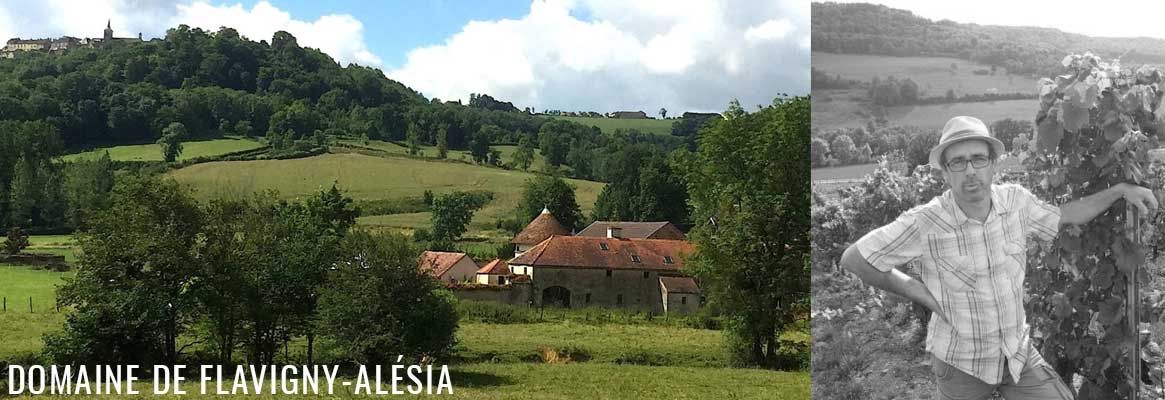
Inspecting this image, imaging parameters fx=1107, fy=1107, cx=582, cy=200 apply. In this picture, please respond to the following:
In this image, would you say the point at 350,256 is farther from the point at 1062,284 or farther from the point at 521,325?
the point at 1062,284

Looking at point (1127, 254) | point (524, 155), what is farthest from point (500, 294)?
point (524, 155)

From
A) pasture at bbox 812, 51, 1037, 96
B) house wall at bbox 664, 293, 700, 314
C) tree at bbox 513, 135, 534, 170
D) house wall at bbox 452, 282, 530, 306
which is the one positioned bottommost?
house wall at bbox 664, 293, 700, 314

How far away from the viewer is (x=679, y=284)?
2573 cm

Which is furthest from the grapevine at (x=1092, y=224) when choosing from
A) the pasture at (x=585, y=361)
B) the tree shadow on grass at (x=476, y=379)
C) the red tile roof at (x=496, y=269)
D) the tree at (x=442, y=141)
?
the tree at (x=442, y=141)

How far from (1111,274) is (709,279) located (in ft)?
44.6

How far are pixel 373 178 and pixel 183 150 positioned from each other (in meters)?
6.94

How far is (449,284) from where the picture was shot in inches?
906

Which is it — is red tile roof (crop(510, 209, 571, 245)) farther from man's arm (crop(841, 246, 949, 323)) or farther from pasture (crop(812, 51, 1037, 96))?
man's arm (crop(841, 246, 949, 323))

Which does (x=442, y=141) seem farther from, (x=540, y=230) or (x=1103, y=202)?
(x=1103, y=202)

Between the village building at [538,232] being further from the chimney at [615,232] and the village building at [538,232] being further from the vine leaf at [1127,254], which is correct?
the vine leaf at [1127,254]

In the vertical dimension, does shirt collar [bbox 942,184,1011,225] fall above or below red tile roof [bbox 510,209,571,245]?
above

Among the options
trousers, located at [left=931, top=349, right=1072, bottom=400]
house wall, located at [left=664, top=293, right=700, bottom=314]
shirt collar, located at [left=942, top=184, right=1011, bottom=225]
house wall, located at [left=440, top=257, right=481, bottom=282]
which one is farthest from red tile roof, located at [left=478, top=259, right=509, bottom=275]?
shirt collar, located at [left=942, top=184, right=1011, bottom=225]

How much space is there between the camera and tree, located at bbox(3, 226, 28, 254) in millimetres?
25297

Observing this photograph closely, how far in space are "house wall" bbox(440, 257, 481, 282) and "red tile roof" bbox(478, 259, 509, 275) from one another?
34 centimetres
